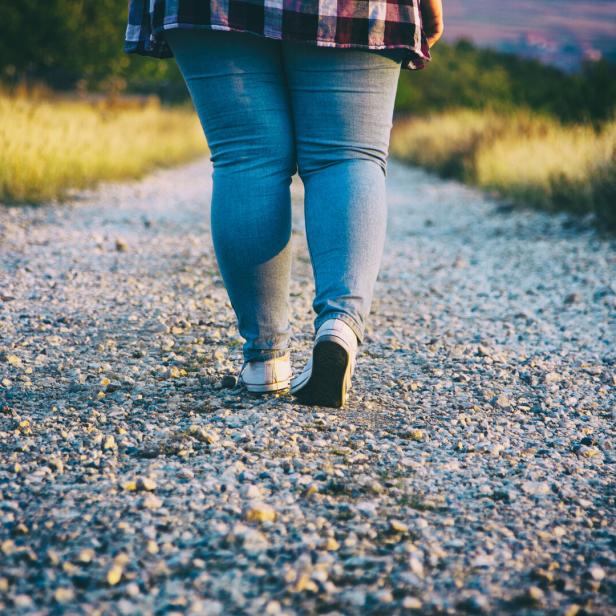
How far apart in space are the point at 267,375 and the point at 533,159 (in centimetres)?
678

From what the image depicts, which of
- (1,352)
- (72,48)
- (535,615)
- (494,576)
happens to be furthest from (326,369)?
(72,48)

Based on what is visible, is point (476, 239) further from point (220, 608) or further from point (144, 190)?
point (220, 608)

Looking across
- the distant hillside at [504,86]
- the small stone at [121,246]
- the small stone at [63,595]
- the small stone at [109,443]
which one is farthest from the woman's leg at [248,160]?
the distant hillside at [504,86]

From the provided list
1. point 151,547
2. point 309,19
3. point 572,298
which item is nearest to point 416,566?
point 151,547

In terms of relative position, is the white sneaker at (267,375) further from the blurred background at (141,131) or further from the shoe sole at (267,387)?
the blurred background at (141,131)

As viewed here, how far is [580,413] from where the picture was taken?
6.95ft

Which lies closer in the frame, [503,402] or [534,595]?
[534,595]

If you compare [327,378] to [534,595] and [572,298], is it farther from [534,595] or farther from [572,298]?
[572,298]

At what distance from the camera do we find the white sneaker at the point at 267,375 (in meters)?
2.00

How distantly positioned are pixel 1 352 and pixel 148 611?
1.53 m

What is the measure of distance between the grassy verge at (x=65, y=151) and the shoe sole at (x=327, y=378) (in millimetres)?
4720

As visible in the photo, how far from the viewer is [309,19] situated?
1694 mm

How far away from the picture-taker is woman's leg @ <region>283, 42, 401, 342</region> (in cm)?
178

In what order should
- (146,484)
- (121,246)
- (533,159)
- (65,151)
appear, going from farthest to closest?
(533,159) → (65,151) → (121,246) → (146,484)
